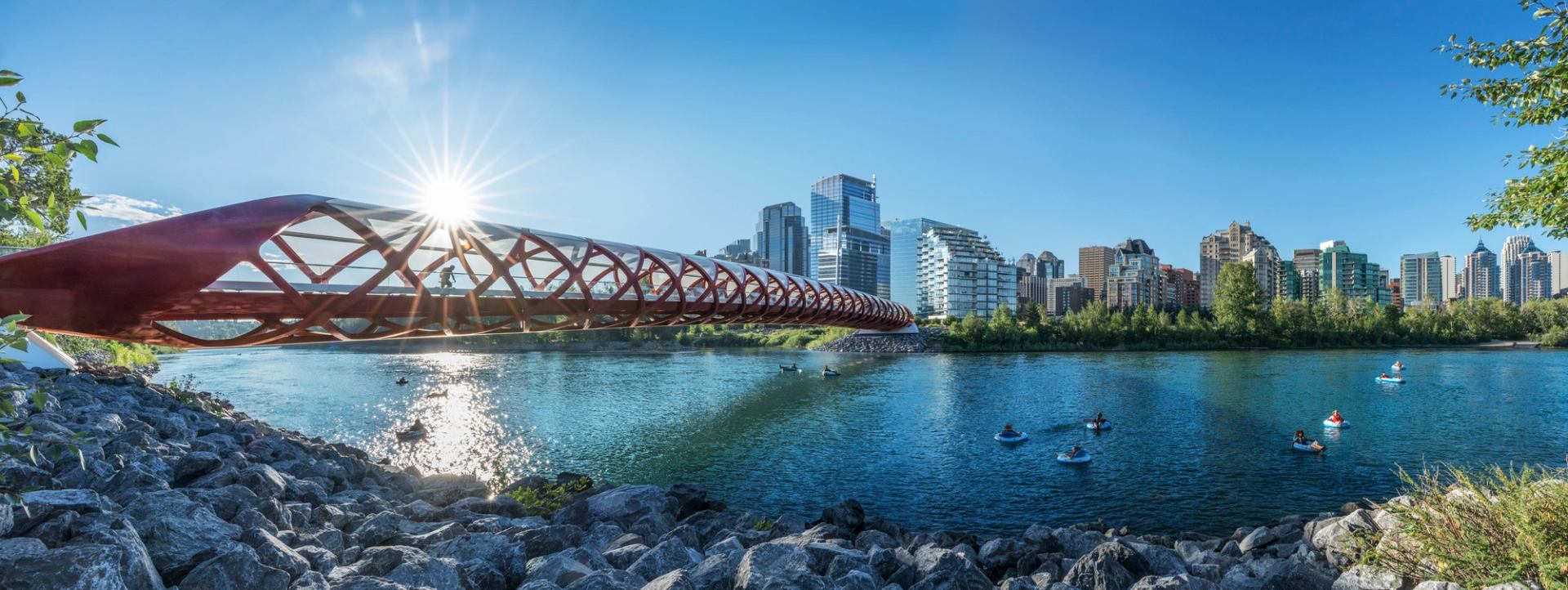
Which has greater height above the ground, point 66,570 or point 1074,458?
point 66,570

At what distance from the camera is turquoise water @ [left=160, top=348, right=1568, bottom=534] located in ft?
49.5

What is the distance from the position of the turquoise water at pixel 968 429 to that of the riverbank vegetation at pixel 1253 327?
71.9 ft

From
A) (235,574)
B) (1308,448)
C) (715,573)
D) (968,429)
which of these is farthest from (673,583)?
(1308,448)

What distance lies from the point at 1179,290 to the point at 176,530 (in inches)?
7026

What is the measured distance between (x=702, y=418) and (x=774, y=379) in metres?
15.8

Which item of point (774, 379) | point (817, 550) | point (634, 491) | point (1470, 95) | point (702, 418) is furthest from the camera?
point (774, 379)

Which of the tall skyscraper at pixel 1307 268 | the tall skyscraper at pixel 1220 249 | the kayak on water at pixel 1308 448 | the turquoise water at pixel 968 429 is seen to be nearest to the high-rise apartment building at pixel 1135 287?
the tall skyscraper at pixel 1220 249

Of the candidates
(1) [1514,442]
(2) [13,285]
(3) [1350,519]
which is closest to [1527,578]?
(3) [1350,519]

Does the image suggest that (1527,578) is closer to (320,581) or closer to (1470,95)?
(1470,95)

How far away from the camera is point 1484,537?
5.95 meters

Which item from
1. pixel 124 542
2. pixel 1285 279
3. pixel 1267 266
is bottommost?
pixel 124 542

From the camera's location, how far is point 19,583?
4.43m

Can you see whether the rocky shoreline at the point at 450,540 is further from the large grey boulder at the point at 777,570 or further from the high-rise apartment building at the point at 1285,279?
the high-rise apartment building at the point at 1285,279

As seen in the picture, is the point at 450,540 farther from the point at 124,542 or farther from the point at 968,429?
the point at 968,429
